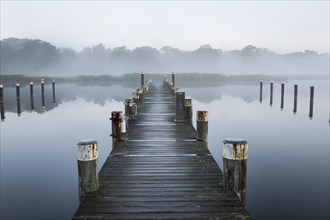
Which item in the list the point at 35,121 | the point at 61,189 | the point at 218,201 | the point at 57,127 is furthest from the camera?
the point at 35,121

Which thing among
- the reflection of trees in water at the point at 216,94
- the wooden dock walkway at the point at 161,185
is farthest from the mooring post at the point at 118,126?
the reflection of trees in water at the point at 216,94

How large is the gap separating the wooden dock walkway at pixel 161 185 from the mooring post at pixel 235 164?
19cm

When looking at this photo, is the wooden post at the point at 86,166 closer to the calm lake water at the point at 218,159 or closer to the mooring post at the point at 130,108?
the calm lake water at the point at 218,159

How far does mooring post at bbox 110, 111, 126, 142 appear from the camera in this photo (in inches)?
441

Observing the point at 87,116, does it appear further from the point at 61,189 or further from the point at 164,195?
the point at 164,195

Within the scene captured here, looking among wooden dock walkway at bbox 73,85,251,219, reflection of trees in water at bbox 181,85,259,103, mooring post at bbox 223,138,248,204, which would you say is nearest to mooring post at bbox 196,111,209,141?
wooden dock walkway at bbox 73,85,251,219

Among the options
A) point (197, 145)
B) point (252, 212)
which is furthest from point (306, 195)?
point (197, 145)

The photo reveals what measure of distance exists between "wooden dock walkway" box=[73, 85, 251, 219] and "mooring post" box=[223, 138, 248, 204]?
195mm

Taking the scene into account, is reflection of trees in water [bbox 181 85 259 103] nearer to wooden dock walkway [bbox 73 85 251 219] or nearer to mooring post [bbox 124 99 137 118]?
mooring post [bbox 124 99 137 118]

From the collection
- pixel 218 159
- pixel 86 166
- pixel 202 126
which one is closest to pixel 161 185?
pixel 86 166

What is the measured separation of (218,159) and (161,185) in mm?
10422

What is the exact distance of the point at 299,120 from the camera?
103 ft

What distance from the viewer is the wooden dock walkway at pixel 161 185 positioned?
5590 millimetres

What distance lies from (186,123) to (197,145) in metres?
4.26
